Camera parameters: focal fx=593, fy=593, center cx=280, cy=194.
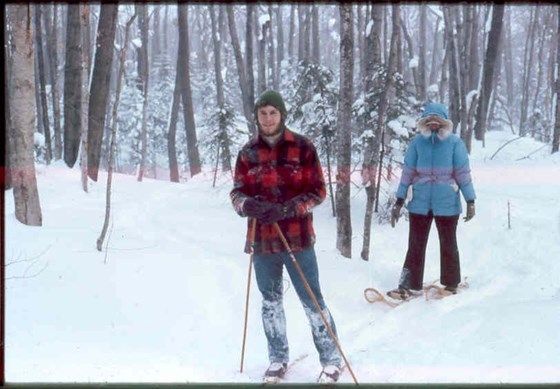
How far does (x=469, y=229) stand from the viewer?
8.71 metres

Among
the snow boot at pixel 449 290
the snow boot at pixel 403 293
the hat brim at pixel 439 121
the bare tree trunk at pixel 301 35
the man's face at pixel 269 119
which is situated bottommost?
the snow boot at pixel 403 293


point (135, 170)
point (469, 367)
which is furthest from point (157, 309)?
point (135, 170)

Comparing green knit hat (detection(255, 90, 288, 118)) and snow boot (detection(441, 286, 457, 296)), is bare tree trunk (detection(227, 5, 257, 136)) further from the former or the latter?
green knit hat (detection(255, 90, 288, 118))

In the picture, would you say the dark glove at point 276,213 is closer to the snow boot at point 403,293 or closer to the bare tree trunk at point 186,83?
the snow boot at point 403,293

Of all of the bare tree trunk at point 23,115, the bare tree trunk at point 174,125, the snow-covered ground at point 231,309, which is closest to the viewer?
the snow-covered ground at point 231,309

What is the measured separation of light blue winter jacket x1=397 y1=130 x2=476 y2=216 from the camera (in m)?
5.81

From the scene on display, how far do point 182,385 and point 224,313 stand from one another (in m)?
1.89

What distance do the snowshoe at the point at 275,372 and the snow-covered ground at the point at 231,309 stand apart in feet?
0.36

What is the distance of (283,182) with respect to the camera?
3.97 metres

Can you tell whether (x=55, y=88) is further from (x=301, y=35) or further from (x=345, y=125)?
(x=345, y=125)

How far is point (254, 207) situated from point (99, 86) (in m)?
10.3

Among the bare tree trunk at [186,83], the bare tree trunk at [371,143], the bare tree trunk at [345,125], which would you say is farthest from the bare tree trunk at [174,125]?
the bare tree trunk at [345,125]

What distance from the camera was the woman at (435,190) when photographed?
19.0 feet

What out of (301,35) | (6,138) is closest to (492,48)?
(6,138)
